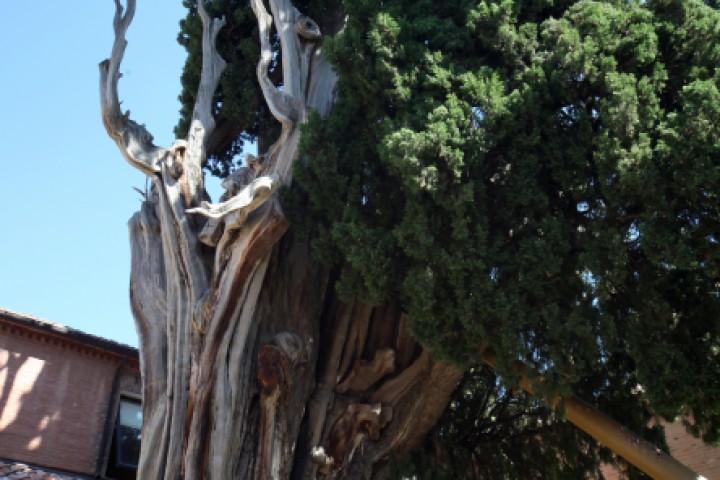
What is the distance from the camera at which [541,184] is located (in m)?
8.52

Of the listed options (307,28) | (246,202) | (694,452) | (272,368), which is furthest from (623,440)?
(307,28)

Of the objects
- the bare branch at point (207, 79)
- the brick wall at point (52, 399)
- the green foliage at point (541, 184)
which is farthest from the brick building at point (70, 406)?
the green foliage at point (541, 184)

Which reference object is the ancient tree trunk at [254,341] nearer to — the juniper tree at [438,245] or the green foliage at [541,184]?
Answer: the juniper tree at [438,245]

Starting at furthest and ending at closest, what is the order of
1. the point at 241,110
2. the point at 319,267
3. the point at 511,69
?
the point at 241,110 < the point at 319,267 < the point at 511,69

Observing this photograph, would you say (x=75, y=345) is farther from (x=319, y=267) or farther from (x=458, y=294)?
(x=458, y=294)

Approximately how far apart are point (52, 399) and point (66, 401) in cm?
21

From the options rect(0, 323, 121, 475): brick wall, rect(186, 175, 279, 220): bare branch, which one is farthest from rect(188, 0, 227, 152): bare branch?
rect(0, 323, 121, 475): brick wall

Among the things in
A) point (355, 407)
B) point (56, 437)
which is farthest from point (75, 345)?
point (355, 407)

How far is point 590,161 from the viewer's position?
26.8 feet

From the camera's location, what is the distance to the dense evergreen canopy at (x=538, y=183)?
7.52 metres

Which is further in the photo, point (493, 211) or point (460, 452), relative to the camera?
point (460, 452)

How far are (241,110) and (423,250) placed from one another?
4439mm

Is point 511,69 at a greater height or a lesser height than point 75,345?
greater

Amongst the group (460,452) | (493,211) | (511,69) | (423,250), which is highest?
(511,69)
